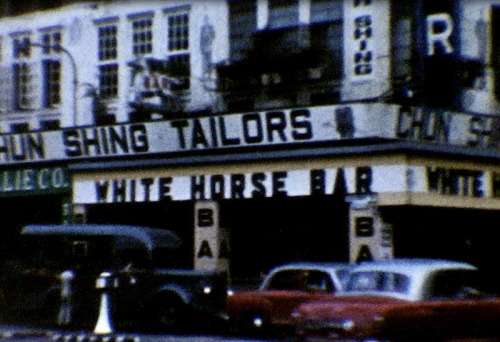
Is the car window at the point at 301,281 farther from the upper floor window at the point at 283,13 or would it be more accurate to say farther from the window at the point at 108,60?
the window at the point at 108,60

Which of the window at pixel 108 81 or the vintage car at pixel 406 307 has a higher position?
the window at pixel 108 81

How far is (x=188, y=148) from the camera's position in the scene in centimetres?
2794

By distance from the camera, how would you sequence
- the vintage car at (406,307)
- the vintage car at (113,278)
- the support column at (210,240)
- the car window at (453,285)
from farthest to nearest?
the support column at (210,240) < the vintage car at (113,278) < the car window at (453,285) < the vintage car at (406,307)

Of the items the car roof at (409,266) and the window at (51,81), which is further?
the window at (51,81)

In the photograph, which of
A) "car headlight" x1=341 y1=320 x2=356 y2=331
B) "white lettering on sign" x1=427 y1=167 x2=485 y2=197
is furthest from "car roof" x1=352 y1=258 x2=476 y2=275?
"white lettering on sign" x1=427 y1=167 x2=485 y2=197

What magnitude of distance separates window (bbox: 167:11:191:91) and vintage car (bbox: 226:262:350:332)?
447 inches

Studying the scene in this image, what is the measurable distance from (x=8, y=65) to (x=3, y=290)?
39.7 ft

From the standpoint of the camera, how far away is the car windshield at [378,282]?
1477 cm

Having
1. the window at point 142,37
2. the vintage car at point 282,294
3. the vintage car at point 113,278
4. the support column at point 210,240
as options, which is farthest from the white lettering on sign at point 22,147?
the vintage car at point 282,294

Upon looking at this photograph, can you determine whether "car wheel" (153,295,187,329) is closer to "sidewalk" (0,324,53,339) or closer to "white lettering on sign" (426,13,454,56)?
"sidewalk" (0,324,53,339)

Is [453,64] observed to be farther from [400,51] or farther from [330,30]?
[330,30]

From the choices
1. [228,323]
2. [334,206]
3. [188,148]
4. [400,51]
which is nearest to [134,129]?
[188,148]

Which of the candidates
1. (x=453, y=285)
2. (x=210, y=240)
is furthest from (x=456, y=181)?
(x=453, y=285)

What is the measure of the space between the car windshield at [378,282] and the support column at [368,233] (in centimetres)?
871
